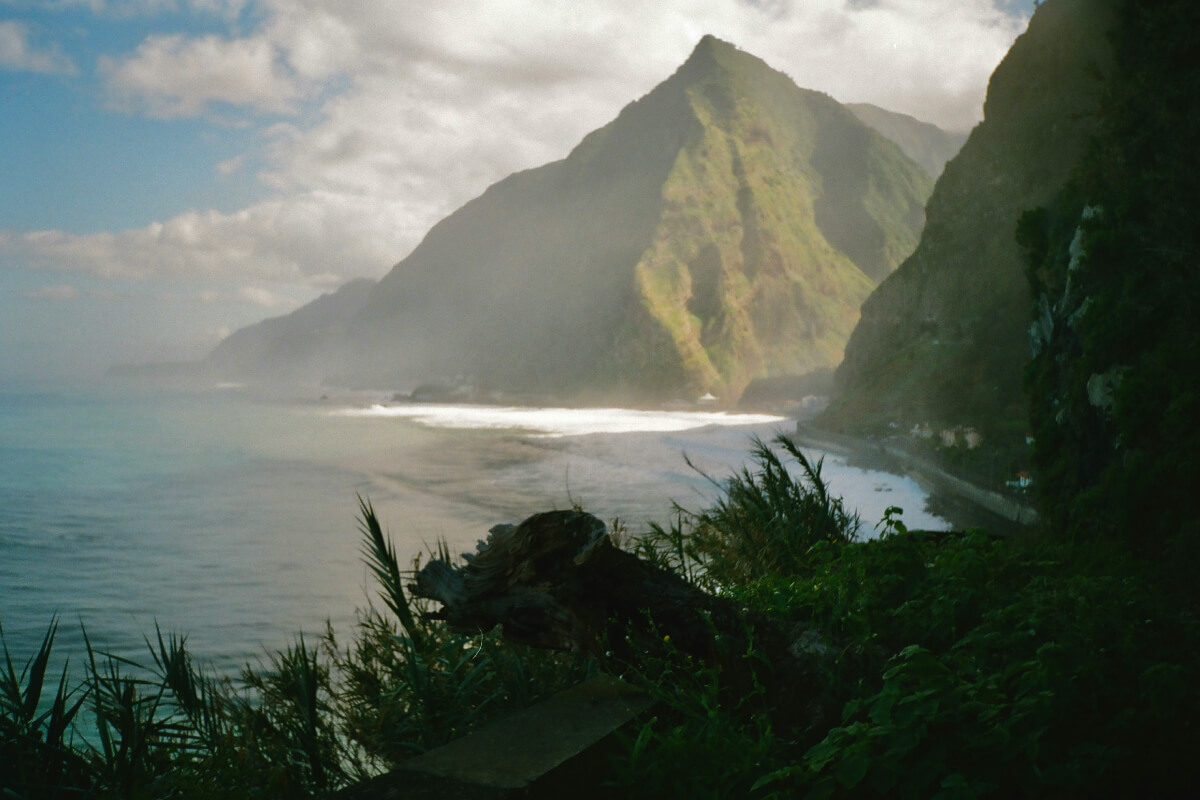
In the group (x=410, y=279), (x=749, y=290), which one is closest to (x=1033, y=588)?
(x=749, y=290)

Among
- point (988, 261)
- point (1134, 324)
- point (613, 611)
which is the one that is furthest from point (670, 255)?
point (613, 611)

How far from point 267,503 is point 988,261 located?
109ft

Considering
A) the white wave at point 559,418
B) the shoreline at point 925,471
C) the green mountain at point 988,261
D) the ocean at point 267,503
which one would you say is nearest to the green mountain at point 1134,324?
the ocean at point 267,503

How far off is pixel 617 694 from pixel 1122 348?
9.32 m

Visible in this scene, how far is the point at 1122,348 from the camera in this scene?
33.6 ft

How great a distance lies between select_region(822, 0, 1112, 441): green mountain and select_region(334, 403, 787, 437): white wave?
21.7 meters

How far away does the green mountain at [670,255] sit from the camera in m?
121

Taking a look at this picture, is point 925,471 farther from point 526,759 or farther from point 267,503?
point 526,759

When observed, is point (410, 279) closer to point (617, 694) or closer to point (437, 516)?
point (437, 516)

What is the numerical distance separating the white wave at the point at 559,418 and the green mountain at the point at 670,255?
64.2 ft

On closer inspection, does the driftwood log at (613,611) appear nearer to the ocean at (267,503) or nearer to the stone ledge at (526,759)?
the stone ledge at (526,759)

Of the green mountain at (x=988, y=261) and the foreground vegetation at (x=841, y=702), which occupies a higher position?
the green mountain at (x=988, y=261)

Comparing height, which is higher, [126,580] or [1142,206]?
[1142,206]

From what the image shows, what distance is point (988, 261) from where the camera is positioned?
39.6m
